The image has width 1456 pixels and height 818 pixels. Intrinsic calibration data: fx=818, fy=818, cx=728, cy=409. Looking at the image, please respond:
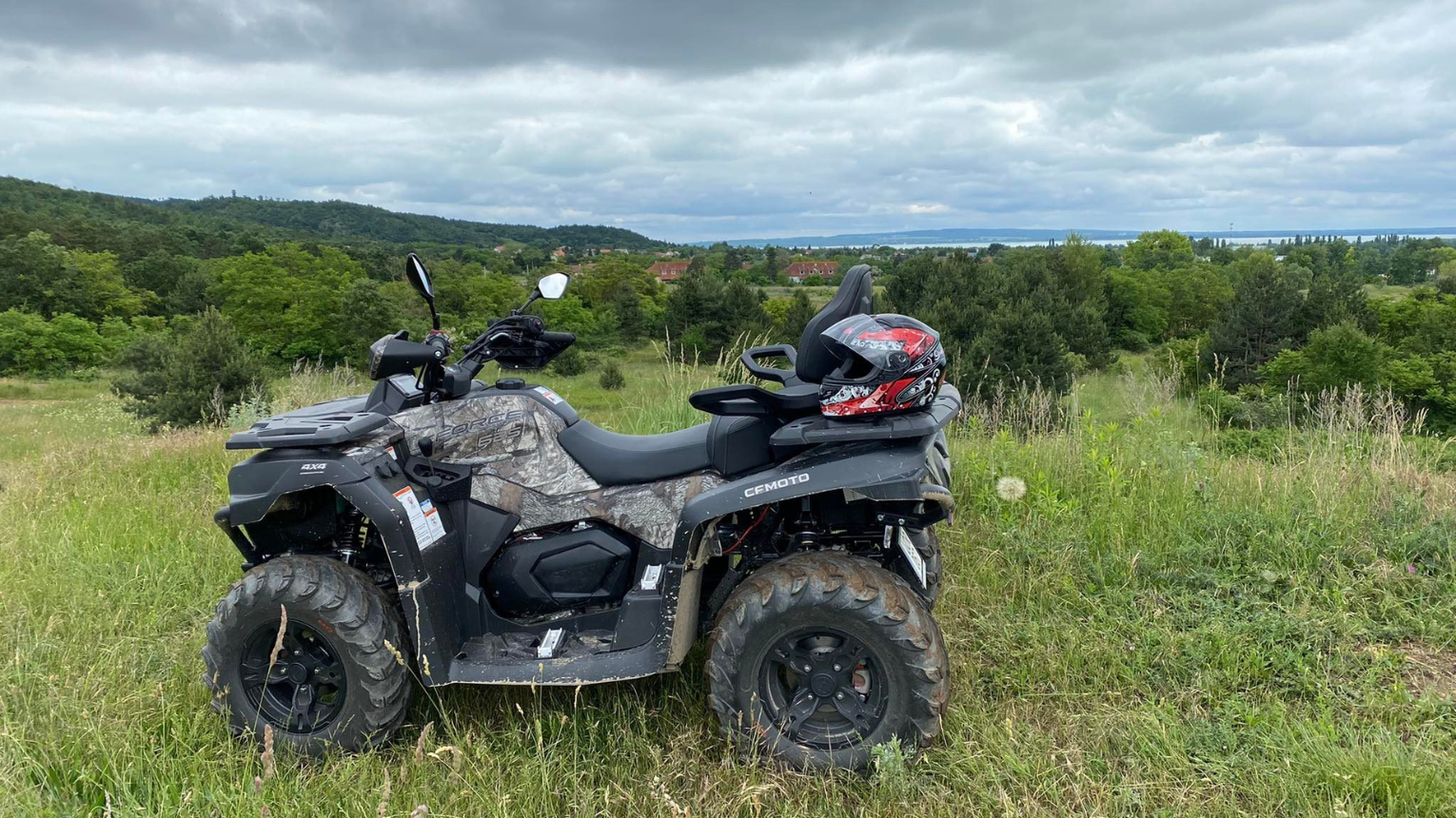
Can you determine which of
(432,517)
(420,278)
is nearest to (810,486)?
(432,517)

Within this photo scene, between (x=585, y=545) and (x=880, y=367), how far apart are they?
1347 mm

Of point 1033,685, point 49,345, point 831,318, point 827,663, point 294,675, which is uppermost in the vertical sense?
point 831,318

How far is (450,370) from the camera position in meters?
3.19

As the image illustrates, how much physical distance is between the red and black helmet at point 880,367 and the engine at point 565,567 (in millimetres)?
1026

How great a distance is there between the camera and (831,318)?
10.1 ft

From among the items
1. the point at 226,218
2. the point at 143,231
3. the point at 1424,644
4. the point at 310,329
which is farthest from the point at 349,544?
the point at 226,218

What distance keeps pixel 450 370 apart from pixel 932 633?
2.05m

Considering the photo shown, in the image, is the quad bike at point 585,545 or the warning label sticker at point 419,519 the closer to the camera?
the quad bike at point 585,545

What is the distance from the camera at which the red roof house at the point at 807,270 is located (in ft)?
168

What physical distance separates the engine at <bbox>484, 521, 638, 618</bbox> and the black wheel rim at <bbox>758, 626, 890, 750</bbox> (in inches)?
28.0

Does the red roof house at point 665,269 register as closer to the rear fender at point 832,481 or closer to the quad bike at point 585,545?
the quad bike at point 585,545

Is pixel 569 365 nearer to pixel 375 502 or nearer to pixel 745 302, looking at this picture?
pixel 745 302

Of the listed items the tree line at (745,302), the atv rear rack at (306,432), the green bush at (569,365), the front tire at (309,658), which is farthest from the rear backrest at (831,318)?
the green bush at (569,365)

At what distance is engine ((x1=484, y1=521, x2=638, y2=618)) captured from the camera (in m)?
3.22
